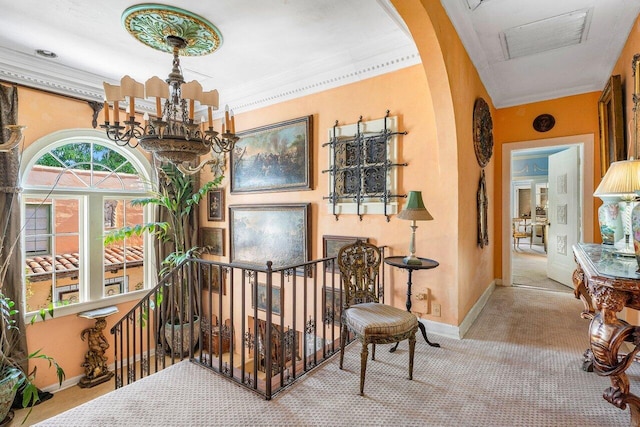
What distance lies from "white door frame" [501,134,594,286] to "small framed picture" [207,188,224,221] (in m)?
4.26

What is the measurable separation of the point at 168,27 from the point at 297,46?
117cm

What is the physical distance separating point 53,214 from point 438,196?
458 centimetres

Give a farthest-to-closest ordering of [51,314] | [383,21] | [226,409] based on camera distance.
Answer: [51,314] → [383,21] → [226,409]

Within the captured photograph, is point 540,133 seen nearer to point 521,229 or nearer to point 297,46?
point 297,46

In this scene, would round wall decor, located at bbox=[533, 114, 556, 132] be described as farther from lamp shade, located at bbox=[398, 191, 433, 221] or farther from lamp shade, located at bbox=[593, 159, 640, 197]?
lamp shade, located at bbox=[398, 191, 433, 221]

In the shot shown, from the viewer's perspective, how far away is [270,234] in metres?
4.14

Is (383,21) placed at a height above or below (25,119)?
above

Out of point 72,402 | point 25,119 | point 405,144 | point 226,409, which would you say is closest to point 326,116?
point 405,144

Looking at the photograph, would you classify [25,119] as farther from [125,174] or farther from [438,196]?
[438,196]

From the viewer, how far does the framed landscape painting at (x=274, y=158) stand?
379cm

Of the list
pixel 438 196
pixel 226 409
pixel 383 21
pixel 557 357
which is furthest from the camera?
pixel 438 196

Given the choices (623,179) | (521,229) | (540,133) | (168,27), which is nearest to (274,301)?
(168,27)

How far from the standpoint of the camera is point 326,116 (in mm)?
3641

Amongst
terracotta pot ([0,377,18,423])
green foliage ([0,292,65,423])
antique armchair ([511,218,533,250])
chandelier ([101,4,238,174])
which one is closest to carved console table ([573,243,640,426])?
chandelier ([101,4,238,174])
